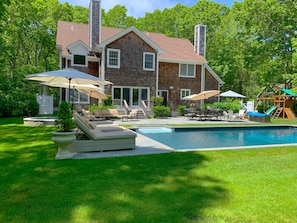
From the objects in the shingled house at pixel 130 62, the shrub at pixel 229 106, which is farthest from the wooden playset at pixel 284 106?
the shingled house at pixel 130 62

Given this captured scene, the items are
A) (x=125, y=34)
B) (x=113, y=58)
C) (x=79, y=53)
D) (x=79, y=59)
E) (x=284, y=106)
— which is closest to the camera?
(x=79, y=53)

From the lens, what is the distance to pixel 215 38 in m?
39.2

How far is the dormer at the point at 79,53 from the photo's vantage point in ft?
66.9

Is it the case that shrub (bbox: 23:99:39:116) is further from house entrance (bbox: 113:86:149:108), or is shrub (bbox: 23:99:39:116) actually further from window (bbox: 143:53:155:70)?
window (bbox: 143:53:155:70)

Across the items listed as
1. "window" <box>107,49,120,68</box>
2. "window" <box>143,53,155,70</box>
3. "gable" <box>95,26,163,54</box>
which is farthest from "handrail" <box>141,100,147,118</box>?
"gable" <box>95,26,163,54</box>

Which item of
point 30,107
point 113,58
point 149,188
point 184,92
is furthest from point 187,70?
point 149,188

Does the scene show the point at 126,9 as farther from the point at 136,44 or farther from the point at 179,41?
the point at 136,44

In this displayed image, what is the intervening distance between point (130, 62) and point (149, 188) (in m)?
18.8

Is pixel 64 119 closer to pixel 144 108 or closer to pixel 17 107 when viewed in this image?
pixel 17 107

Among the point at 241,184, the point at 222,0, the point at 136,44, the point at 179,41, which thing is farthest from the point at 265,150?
the point at 222,0

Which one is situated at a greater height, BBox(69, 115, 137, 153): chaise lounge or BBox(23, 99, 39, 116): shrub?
BBox(23, 99, 39, 116): shrub

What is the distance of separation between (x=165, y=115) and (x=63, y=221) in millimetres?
17783

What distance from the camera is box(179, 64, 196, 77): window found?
2545cm

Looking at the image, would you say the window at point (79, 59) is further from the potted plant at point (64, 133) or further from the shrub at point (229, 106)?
the potted plant at point (64, 133)
